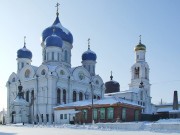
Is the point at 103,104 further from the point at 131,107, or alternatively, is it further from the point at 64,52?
the point at 64,52

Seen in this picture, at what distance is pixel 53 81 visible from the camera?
4797 centimetres

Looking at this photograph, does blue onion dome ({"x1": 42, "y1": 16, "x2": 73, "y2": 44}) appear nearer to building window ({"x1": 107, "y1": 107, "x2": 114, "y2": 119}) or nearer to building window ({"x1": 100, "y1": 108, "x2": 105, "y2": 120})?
building window ({"x1": 100, "y1": 108, "x2": 105, "y2": 120})

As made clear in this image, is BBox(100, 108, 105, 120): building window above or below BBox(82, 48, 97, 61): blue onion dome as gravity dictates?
below

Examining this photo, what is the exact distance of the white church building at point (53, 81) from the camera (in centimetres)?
4822

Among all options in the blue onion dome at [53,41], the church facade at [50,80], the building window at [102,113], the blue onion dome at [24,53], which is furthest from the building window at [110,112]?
the blue onion dome at [24,53]

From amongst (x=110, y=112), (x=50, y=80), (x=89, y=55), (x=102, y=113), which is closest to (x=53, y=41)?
(x=50, y=80)

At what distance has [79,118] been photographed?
41.4 m

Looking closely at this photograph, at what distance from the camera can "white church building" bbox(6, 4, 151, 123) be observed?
48219 millimetres

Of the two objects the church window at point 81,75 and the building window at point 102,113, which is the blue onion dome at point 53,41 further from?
the building window at point 102,113

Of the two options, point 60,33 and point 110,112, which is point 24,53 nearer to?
point 60,33

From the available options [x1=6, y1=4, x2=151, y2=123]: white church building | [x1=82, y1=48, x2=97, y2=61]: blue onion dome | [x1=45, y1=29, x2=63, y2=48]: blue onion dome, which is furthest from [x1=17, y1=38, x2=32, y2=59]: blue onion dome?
[x1=82, y1=48, x2=97, y2=61]: blue onion dome

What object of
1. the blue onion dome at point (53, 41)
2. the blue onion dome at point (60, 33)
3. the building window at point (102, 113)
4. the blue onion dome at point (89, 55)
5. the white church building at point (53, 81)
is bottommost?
the building window at point (102, 113)

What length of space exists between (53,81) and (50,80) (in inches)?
21.0

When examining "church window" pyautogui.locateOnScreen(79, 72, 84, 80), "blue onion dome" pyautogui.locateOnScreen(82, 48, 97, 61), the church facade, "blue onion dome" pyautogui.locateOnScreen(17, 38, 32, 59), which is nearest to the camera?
the church facade
